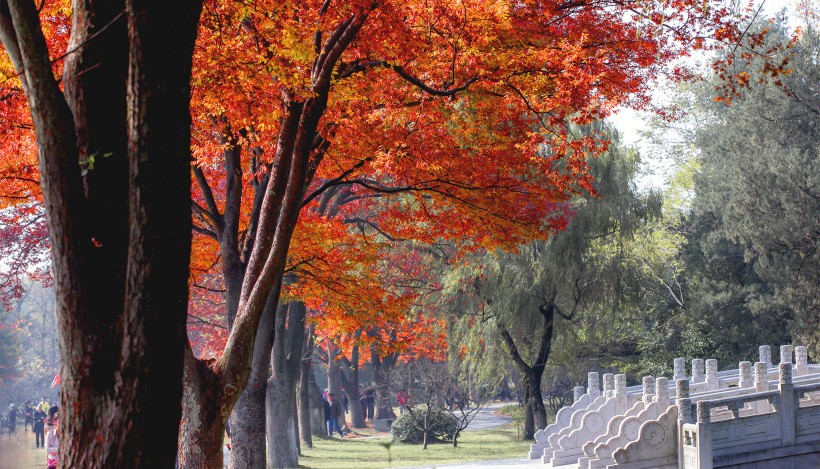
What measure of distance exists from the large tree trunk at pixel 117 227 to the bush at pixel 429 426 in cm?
2293

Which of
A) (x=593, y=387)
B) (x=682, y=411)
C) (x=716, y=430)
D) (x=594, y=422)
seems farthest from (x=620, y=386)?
(x=716, y=430)

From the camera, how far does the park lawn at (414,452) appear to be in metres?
22.1

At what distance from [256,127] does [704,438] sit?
376 inches

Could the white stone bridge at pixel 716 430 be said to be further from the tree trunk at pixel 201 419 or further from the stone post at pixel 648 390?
the tree trunk at pixel 201 419

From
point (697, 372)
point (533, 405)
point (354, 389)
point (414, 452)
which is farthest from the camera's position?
point (354, 389)

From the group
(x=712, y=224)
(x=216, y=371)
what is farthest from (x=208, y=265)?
(x=712, y=224)

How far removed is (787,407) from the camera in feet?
52.1

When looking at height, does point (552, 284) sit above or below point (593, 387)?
above

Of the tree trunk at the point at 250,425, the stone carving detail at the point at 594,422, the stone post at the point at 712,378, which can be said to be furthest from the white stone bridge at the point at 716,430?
the tree trunk at the point at 250,425

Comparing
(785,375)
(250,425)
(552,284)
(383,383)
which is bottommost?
(383,383)

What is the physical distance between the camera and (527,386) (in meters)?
26.8

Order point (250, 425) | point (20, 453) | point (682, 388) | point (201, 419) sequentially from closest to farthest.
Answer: point (201, 419), point (250, 425), point (682, 388), point (20, 453)

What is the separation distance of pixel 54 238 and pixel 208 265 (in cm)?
1054

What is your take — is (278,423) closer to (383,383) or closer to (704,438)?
(704,438)
